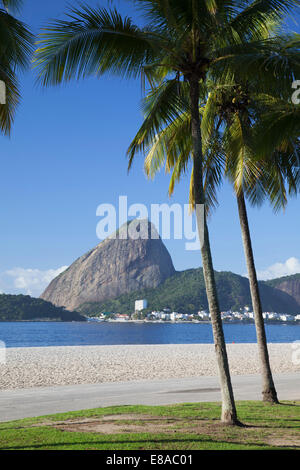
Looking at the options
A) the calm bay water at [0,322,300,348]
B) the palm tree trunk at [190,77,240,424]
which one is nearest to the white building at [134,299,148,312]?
the calm bay water at [0,322,300,348]

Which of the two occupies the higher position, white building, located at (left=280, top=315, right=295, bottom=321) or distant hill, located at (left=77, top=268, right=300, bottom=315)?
distant hill, located at (left=77, top=268, right=300, bottom=315)

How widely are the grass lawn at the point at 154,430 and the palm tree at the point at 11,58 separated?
4.93 metres

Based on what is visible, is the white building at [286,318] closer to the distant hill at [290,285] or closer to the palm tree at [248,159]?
the distant hill at [290,285]

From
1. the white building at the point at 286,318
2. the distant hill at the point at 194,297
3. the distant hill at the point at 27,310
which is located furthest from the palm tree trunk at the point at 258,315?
the white building at the point at 286,318

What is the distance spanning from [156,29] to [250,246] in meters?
4.94

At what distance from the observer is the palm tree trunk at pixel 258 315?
10.7m

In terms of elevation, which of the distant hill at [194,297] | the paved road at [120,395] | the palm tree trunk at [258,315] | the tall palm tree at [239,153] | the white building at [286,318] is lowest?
the paved road at [120,395]

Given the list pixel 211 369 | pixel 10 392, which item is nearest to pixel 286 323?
pixel 211 369

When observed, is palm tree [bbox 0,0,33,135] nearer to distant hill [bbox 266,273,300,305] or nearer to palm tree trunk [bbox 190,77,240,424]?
palm tree trunk [bbox 190,77,240,424]

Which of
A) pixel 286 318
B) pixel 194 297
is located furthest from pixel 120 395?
pixel 286 318

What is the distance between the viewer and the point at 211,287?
8.01m

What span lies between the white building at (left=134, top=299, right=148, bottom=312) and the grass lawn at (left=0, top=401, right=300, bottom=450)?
16635 cm

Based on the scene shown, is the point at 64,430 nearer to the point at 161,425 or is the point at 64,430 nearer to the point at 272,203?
the point at 161,425

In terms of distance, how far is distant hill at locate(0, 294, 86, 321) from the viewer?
524 ft
